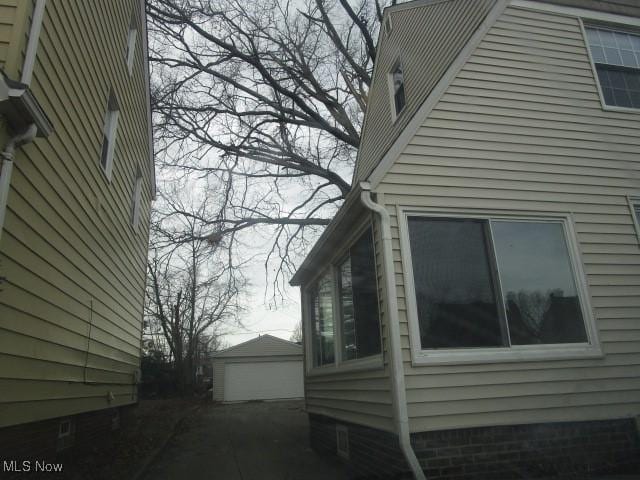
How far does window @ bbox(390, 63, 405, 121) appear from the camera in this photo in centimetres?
798

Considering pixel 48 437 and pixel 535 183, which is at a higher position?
pixel 535 183

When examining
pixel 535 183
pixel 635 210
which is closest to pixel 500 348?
pixel 535 183

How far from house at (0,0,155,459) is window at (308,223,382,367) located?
3.47 m

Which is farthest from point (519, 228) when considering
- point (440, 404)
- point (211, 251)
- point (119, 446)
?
point (211, 251)

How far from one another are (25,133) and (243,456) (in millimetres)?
6708

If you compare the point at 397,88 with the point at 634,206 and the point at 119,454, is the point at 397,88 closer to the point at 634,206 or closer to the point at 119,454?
the point at 634,206

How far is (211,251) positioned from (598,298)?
1085cm

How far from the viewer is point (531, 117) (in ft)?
18.5

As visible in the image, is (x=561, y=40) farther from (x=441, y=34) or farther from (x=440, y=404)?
(x=440, y=404)

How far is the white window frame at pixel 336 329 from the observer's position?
5.27m

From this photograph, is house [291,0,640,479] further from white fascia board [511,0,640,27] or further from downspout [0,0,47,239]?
downspout [0,0,47,239]

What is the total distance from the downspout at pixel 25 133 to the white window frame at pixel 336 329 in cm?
342

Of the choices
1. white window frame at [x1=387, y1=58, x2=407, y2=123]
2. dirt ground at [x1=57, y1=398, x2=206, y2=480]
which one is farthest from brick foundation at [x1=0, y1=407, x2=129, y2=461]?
white window frame at [x1=387, y1=58, x2=407, y2=123]

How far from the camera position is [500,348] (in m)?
4.68
